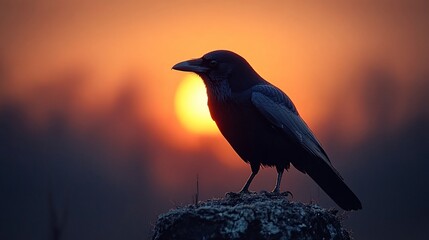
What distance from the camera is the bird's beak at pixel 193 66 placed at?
24.2 feet

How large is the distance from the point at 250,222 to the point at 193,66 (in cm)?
349

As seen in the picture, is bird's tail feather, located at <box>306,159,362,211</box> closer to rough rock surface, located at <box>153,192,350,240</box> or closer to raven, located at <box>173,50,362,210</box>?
raven, located at <box>173,50,362,210</box>

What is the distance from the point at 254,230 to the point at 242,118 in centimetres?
264

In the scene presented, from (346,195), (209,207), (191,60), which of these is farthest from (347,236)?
(191,60)

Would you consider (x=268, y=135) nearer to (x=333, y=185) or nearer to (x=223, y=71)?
(x=333, y=185)

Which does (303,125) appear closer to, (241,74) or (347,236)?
(241,74)

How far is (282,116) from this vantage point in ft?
22.5

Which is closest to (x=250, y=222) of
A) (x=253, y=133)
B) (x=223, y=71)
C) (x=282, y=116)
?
(x=253, y=133)

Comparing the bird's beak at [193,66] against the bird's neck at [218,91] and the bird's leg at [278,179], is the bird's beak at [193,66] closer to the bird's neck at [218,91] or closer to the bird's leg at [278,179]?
the bird's neck at [218,91]

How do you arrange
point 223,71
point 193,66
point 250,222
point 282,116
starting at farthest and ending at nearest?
point 193,66 < point 223,71 < point 282,116 < point 250,222

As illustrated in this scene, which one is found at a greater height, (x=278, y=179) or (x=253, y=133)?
(x=253, y=133)

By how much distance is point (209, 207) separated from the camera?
4.46 meters

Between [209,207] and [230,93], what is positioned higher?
[230,93]

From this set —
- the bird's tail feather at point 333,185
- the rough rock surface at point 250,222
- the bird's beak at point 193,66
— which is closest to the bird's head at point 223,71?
the bird's beak at point 193,66
